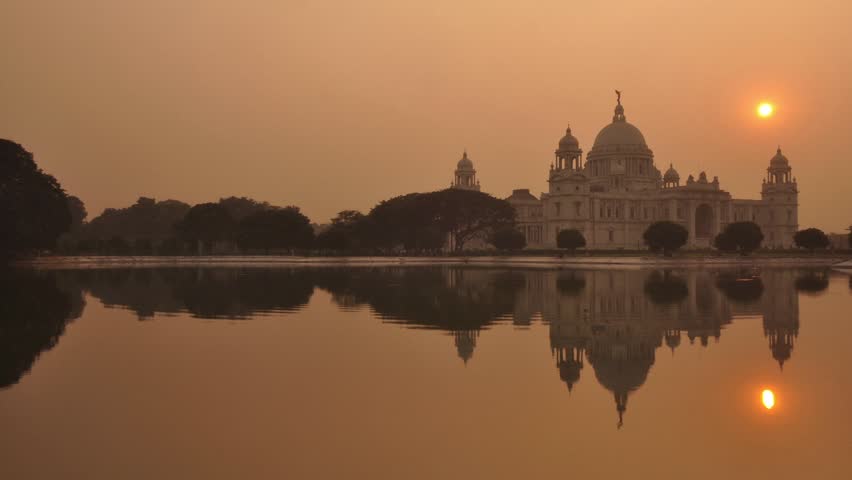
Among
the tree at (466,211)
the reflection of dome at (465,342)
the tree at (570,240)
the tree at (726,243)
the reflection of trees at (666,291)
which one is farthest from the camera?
the tree at (466,211)

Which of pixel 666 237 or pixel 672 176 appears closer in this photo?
pixel 666 237

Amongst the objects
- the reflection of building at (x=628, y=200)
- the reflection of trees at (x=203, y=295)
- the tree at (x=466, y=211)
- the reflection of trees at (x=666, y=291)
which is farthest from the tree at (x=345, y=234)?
the reflection of trees at (x=666, y=291)

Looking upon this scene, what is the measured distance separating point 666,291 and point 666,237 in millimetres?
42085

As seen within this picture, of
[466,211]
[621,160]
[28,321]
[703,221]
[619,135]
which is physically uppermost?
[619,135]

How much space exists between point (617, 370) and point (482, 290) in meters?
23.5

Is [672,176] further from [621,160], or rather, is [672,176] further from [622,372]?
[622,372]

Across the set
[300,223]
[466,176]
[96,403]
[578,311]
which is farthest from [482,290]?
[466,176]

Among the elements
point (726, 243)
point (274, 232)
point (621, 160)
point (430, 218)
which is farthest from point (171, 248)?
point (621, 160)

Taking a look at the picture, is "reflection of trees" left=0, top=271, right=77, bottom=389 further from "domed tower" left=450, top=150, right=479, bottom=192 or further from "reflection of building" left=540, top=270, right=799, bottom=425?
"domed tower" left=450, top=150, right=479, bottom=192

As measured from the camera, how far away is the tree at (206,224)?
94.3 m

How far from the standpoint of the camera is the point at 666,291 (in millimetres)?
38250

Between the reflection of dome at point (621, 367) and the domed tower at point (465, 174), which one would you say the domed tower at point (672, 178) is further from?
the reflection of dome at point (621, 367)

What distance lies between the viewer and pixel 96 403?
13.5m

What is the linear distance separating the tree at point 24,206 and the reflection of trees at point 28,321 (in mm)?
24256
